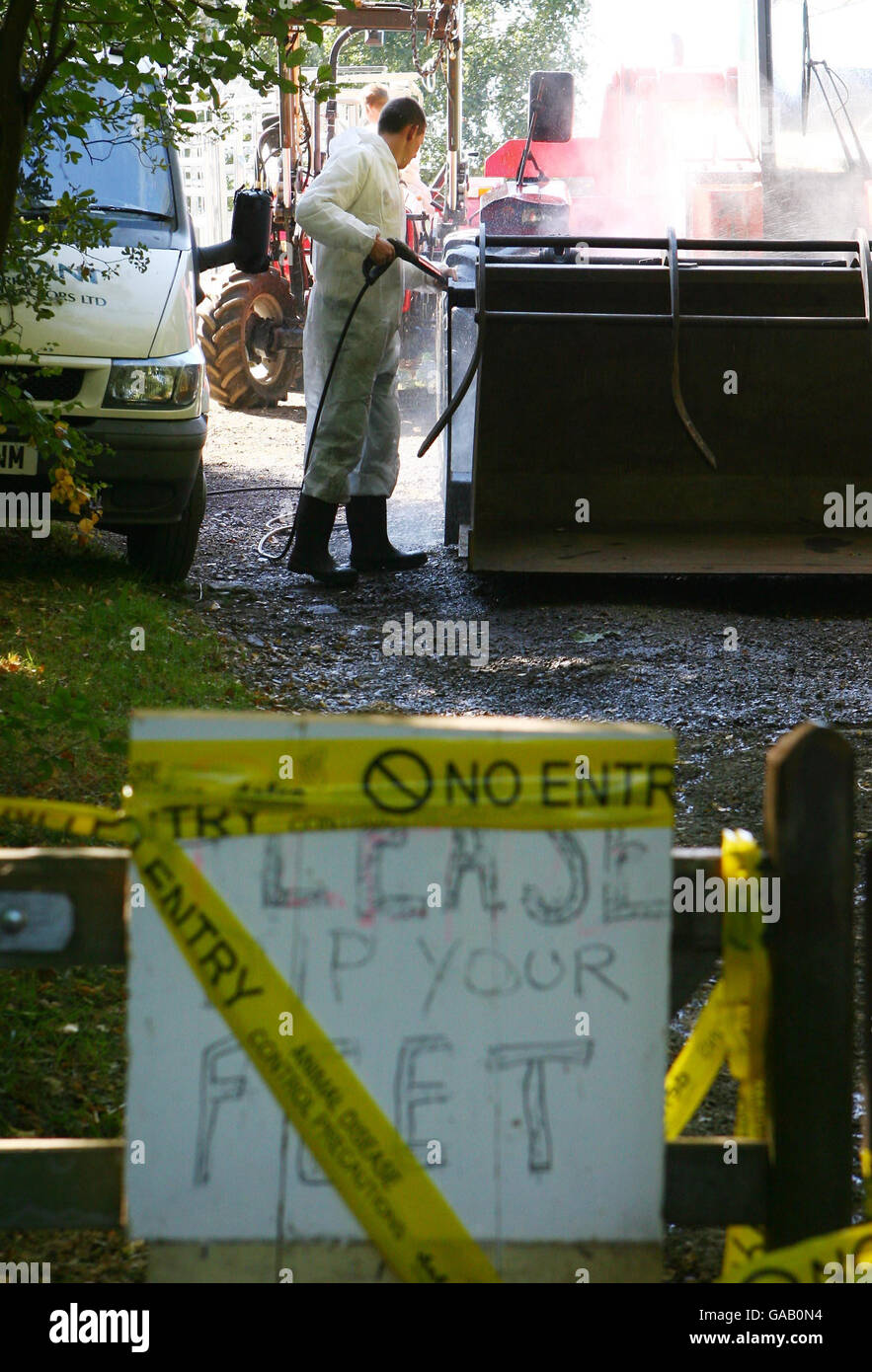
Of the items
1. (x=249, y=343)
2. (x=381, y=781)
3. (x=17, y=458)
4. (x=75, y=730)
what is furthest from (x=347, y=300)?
(x=249, y=343)

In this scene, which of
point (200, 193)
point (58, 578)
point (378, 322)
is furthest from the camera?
point (200, 193)

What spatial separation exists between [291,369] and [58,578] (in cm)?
672

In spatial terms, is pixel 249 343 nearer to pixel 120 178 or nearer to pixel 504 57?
pixel 120 178

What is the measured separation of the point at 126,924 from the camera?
1.68 metres

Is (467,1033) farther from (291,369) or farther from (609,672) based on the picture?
(291,369)

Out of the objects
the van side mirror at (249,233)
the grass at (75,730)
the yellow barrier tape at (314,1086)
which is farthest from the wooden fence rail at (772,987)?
the van side mirror at (249,233)

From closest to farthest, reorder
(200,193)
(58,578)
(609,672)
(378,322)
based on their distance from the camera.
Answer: (609,672), (58,578), (378,322), (200,193)

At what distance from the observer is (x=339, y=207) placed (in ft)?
21.8

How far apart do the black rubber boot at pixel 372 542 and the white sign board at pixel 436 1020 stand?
5613 millimetres

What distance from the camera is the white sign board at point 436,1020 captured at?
164cm

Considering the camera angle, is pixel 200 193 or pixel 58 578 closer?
pixel 58 578

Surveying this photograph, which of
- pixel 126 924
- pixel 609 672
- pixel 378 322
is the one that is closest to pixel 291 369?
pixel 378 322

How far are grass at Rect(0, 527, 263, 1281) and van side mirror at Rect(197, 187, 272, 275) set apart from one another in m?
1.45

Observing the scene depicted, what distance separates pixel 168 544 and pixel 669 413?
2.25 meters
